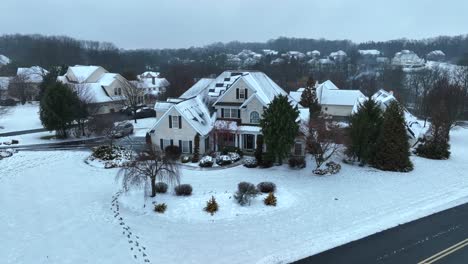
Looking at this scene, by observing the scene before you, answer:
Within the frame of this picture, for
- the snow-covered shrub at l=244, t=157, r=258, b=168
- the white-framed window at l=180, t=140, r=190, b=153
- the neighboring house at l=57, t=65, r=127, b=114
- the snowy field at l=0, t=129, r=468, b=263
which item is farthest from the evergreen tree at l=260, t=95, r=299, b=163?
the neighboring house at l=57, t=65, r=127, b=114

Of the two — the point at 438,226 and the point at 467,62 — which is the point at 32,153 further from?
the point at 467,62

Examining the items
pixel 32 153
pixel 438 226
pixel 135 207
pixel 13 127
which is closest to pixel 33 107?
pixel 13 127

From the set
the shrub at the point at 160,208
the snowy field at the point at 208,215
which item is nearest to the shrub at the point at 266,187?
the snowy field at the point at 208,215

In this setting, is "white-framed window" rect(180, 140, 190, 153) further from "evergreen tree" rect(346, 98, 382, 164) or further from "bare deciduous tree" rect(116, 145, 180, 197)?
"evergreen tree" rect(346, 98, 382, 164)

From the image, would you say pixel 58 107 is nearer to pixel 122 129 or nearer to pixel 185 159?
pixel 122 129

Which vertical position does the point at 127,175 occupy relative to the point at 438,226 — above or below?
above

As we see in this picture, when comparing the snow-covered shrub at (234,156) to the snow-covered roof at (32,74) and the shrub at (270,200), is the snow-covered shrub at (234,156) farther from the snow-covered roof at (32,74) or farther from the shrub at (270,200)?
the snow-covered roof at (32,74)
